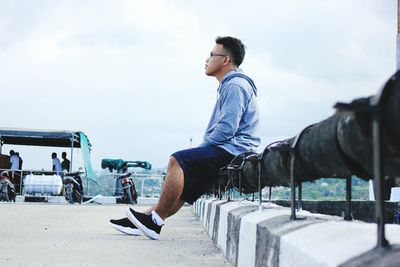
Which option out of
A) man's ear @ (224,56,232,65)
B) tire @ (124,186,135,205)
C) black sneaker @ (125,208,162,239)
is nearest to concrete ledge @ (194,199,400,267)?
black sneaker @ (125,208,162,239)

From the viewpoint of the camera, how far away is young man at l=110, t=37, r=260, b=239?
6.20m

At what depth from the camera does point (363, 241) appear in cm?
180

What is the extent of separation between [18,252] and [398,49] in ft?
43.8

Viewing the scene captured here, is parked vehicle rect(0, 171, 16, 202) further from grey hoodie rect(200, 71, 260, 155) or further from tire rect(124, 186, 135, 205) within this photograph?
grey hoodie rect(200, 71, 260, 155)

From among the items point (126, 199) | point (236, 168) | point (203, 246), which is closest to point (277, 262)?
point (236, 168)

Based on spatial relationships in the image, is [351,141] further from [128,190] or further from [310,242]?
[128,190]

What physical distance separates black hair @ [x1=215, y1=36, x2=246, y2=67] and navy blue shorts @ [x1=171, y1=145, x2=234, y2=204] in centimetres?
98

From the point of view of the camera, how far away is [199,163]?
6.24 meters

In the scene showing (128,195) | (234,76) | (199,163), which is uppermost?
(234,76)

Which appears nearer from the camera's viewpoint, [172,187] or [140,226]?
[172,187]

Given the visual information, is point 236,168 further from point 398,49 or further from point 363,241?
point 398,49

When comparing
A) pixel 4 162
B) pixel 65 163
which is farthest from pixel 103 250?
pixel 65 163

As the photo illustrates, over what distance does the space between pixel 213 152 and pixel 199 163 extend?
147mm

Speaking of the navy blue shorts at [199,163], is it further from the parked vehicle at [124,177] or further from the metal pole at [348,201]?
the parked vehicle at [124,177]
